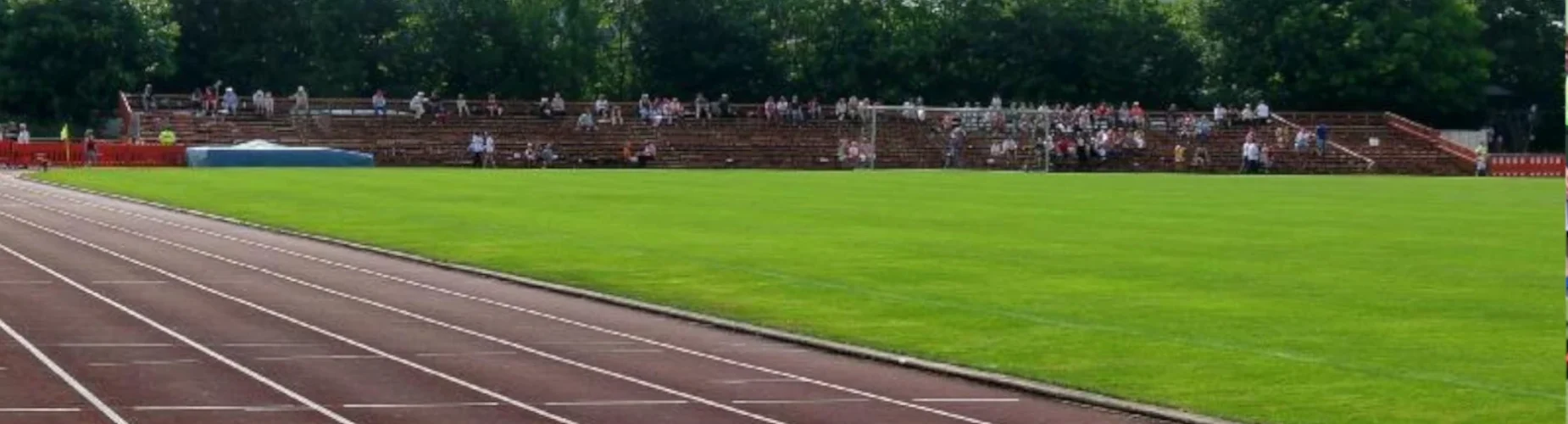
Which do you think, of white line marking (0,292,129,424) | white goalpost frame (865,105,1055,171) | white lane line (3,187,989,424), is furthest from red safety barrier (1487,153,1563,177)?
white line marking (0,292,129,424)

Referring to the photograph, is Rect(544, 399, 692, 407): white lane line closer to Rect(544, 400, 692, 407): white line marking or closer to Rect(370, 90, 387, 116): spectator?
Rect(544, 400, 692, 407): white line marking

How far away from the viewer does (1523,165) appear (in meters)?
92.6

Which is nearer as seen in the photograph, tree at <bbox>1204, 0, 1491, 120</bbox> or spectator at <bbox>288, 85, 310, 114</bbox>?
spectator at <bbox>288, 85, 310, 114</bbox>

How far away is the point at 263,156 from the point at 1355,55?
4951cm

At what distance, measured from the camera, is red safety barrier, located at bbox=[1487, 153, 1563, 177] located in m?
91.3

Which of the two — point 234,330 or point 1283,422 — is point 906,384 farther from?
point 234,330

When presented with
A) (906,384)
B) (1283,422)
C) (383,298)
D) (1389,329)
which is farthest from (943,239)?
(1283,422)

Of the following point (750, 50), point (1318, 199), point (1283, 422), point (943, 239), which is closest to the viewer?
point (1283, 422)

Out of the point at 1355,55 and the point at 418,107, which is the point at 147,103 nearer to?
the point at 418,107

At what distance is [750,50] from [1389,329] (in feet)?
279

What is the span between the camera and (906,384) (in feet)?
73.7

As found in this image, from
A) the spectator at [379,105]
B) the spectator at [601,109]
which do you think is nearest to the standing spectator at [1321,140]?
the spectator at [601,109]

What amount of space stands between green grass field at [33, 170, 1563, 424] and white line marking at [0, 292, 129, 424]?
7181mm

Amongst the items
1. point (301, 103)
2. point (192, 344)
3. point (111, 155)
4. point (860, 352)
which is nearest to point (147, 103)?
point (301, 103)
